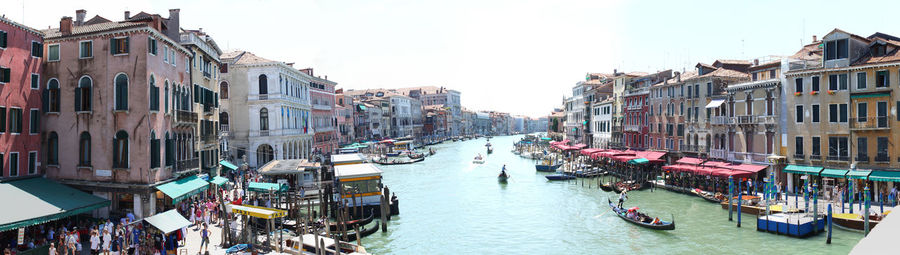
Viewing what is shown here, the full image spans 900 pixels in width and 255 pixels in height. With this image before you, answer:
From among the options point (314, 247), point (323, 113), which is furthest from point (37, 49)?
point (323, 113)

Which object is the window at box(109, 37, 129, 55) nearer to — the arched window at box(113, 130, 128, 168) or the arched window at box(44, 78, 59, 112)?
the arched window at box(44, 78, 59, 112)

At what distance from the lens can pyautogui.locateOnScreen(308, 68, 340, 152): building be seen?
2312 inches

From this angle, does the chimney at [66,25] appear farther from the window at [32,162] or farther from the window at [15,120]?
the window at [32,162]

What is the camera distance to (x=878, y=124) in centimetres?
2723

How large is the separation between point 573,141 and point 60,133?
64382mm

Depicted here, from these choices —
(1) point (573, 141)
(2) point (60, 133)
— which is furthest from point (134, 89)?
(1) point (573, 141)

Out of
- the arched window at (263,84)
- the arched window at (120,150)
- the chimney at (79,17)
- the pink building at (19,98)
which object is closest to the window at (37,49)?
the pink building at (19,98)

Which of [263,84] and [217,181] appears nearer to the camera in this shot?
[217,181]

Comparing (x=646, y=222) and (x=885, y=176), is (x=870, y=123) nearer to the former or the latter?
(x=885, y=176)

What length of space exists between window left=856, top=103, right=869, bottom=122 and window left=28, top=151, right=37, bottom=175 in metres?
36.4

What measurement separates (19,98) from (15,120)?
0.77 meters

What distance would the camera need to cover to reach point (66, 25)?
20.6 metres

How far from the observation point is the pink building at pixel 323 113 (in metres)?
58.7

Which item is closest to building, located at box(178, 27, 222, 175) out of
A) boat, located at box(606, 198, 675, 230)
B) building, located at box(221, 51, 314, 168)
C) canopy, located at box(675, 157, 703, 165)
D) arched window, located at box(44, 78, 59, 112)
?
arched window, located at box(44, 78, 59, 112)
